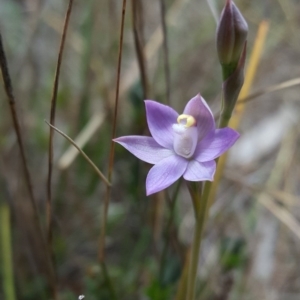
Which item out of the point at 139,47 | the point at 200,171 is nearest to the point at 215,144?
the point at 200,171

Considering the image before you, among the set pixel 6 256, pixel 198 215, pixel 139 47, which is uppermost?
pixel 139 47

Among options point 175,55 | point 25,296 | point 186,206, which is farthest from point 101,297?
point 175,55

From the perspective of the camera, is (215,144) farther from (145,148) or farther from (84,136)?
(84,136)

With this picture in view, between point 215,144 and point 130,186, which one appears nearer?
point 215,144

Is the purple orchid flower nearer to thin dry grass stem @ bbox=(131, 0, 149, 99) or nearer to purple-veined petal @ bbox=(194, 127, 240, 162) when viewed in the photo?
purple-veined petal @ bbox=(194, 127, 240, 162)

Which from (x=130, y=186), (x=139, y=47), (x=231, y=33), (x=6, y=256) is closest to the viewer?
(x=231, y=33)

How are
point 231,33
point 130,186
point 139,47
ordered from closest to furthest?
point 231,33
point 139,47
point 130,186

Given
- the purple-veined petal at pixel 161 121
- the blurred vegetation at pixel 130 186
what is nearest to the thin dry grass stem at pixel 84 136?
the blurred vegetation at pixel 130 186

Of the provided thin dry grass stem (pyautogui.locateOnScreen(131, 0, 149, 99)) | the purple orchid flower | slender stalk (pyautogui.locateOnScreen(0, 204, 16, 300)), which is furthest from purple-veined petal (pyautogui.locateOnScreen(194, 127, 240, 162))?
slender stalk (pyautogui.locateOnScreen(0, 204, 16, 300))

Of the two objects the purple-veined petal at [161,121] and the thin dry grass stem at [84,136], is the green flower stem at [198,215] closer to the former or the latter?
the purple-veined petal at [161,121]
